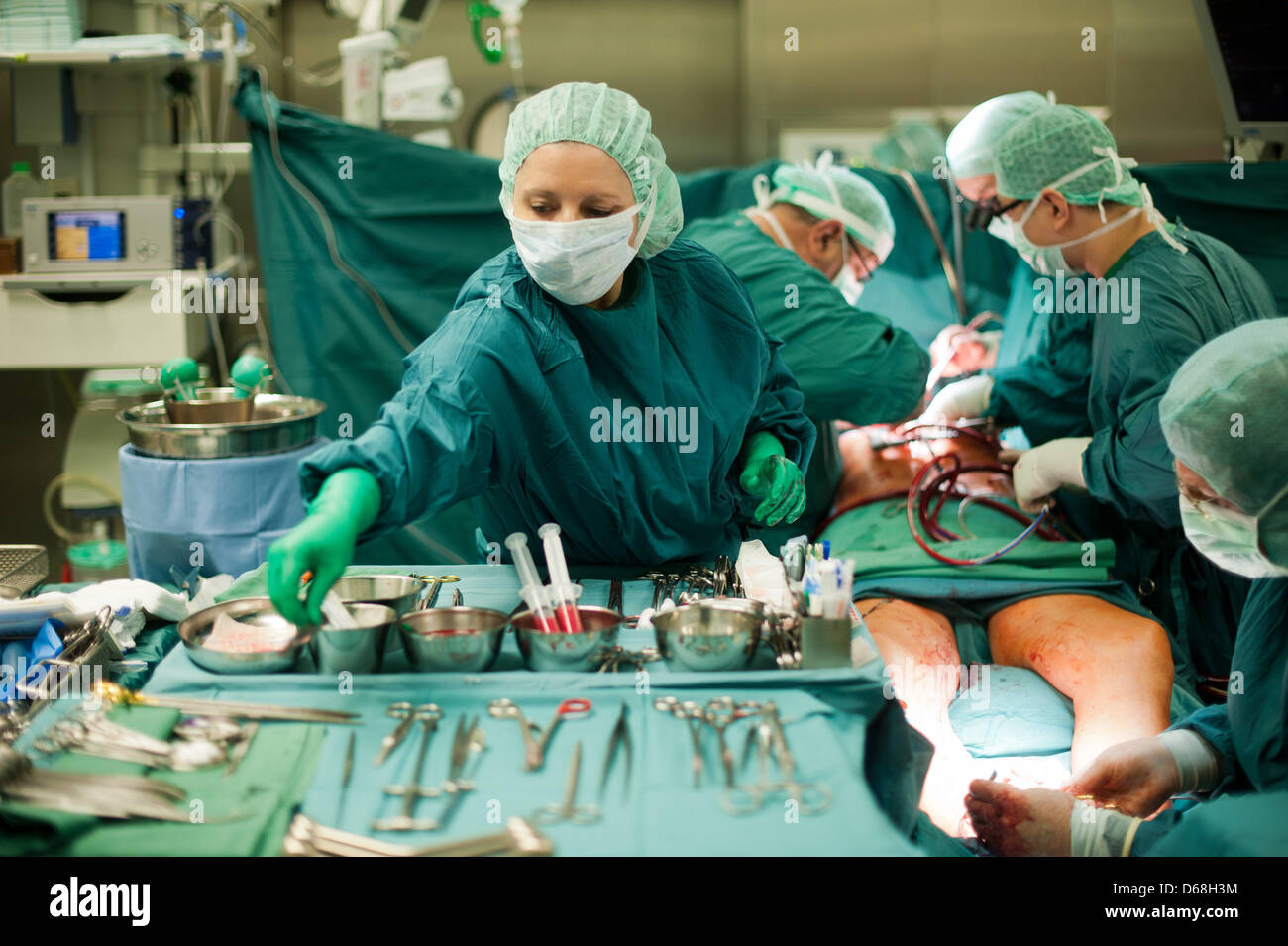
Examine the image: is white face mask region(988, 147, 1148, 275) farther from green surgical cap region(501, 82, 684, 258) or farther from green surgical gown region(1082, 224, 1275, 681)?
green surgical cap region(501, 82, 684, 258)

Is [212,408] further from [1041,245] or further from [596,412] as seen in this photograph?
[1041,245]

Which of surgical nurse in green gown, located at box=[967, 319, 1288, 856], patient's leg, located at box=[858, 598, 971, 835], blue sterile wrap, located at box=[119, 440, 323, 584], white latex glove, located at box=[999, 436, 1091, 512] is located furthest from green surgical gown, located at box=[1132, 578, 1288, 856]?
blue sterile wrap, located at box=[119, 440, 323, 584]

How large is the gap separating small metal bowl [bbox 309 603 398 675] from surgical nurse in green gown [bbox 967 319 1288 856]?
104 centimetres

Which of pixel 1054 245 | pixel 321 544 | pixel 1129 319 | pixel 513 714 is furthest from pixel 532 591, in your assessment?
pixel 1054 245

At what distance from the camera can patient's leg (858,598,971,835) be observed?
215 centimetres

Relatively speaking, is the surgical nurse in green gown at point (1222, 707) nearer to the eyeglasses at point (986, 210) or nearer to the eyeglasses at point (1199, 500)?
the eyeglasses at point (1199, 500)

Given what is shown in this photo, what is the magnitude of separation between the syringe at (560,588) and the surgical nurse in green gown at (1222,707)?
31.4 inches

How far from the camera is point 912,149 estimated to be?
15.1 feet

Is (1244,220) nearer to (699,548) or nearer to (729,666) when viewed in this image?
(699,548)

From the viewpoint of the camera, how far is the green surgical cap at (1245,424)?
1548 millimetres

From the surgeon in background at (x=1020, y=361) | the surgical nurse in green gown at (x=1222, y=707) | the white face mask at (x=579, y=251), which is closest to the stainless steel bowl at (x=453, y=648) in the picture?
the white face mask at (x=579, y=251)

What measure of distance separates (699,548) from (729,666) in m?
0.62

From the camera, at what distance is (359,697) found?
4.86 ft
